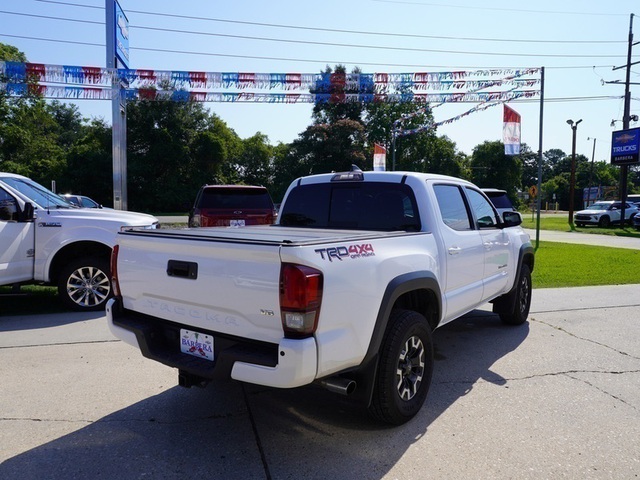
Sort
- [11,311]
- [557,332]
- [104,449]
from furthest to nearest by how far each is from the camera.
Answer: [11,311] < [557,332] < [104,449]

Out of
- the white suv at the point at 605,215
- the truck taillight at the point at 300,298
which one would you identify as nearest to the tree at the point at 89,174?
the white suv at the point at 605,215

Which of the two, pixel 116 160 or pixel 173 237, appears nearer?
pixel 173 237

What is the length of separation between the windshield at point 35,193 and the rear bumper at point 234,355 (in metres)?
4.22

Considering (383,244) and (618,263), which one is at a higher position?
(383,244)

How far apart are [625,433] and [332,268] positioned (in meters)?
2.53

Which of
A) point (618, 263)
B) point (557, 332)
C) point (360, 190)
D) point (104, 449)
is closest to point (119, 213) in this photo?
point (360, 190)

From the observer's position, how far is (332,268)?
2777 mm

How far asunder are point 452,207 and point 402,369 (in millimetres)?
1852

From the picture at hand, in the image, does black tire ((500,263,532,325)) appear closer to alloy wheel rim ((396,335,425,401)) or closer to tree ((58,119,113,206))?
alloy wheel rim ((396,335,425,401))

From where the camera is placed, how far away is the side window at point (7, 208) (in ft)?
20.8

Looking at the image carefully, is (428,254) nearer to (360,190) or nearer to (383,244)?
(383,244)

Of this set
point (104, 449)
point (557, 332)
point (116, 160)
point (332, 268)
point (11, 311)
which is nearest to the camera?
point (332, 268)

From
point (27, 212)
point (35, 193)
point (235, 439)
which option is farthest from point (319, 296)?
point (35, 193)

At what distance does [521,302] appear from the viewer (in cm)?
635
